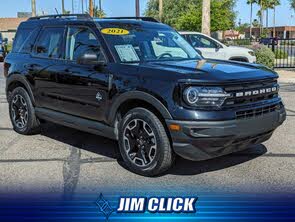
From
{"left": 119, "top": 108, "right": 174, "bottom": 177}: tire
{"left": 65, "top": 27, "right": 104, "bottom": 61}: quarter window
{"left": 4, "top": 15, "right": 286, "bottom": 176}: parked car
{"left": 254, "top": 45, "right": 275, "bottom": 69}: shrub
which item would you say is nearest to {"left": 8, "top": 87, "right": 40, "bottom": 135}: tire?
{"left": 4, "top": 15, "right": 286, "bottom": 176}: parked car

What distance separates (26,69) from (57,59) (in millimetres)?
882

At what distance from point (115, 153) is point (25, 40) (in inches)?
103

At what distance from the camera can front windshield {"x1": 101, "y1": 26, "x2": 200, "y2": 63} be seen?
5461mm

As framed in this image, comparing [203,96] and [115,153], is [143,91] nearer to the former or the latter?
[203,96]

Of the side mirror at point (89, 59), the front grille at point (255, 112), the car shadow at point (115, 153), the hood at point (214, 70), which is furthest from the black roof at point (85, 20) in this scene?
the front grille at point (255, 112)

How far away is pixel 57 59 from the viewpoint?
20.2 feet

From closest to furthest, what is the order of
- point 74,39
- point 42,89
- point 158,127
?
point 158,127 < point 74,39 < point 42,89

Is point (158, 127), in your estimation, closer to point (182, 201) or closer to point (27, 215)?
point (182, 201)

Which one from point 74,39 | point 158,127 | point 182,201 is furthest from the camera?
point 74,39

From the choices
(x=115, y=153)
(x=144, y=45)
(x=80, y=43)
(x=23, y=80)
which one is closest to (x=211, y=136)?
(x=144, y=45)

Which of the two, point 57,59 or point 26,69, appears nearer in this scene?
point 57,59

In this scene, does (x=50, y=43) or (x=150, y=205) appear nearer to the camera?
(x=150, y=205)

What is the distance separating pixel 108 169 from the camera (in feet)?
17.6

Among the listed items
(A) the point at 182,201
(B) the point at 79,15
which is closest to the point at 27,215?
(A) the point at 182,201
